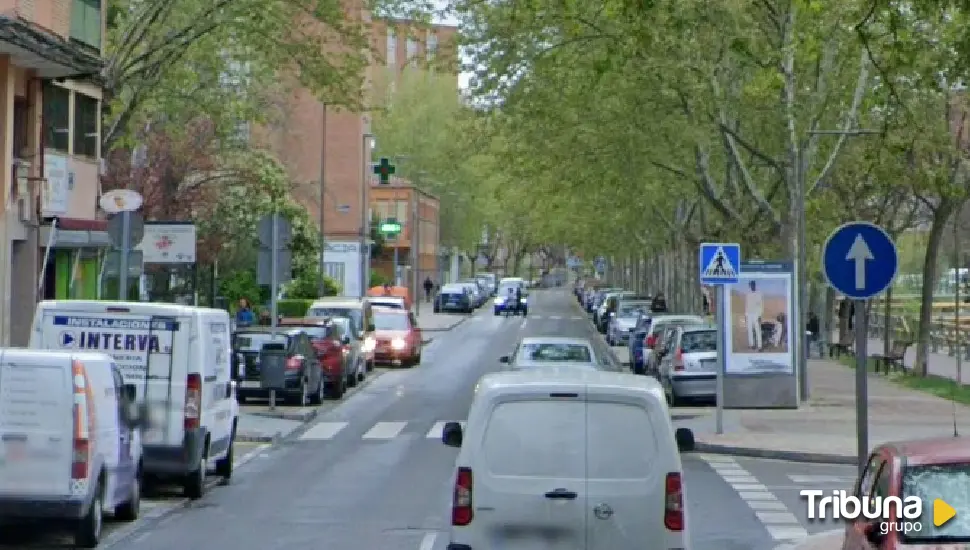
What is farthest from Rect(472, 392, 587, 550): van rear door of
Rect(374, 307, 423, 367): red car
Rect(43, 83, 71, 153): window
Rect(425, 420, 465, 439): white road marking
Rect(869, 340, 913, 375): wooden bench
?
Rect(374, 307, 423, 367): red car

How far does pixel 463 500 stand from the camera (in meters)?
10.9

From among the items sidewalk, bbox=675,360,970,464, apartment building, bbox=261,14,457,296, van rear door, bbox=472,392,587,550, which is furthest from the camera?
apartment building, bbox=261,14,457,296

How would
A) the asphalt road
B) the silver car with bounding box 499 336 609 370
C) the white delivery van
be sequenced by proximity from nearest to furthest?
the asphalt road, the white delivery van, the silver car with bounding box 499 336 609 370

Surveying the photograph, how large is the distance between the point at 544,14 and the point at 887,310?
69.9 ft

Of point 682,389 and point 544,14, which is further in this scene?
point 682,389

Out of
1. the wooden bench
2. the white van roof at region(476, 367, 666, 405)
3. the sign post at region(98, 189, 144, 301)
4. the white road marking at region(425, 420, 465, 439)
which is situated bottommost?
the white road marking at region(425, 420, 465, 439)

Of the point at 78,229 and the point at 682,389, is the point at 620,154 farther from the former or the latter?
the point at 78,229

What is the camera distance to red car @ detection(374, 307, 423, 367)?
51.7 m

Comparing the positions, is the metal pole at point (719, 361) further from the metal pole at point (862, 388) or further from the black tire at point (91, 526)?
the black tire at point (91, 526)

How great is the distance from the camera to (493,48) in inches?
1422

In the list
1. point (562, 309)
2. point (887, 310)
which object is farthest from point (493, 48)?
point (562, 309)

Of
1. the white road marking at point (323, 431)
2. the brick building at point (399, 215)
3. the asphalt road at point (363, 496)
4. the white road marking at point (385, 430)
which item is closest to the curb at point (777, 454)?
the asphalt road at point (363, 496)

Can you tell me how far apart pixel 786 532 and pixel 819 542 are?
1436 millimetres

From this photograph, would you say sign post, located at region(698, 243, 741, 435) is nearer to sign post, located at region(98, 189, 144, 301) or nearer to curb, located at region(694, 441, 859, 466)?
curb, located at region(694, 441, 859, 466)
